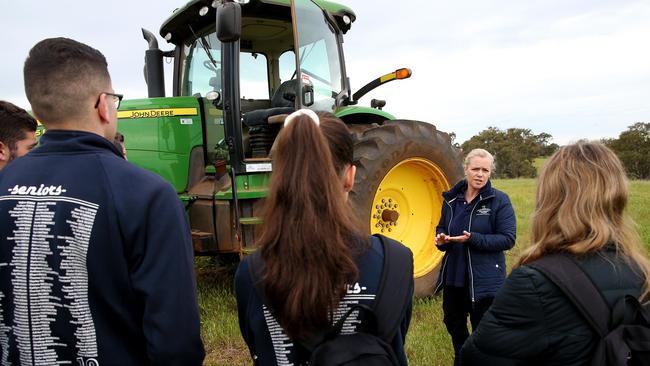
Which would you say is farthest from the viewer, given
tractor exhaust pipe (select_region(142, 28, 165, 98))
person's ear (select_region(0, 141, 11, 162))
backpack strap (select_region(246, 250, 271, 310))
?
tractor exhaust pipe (select_region(142, 28, 165, 98))

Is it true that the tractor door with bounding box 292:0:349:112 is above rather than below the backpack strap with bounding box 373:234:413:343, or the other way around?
above

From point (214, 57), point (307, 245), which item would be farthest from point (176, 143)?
point (307, 245)

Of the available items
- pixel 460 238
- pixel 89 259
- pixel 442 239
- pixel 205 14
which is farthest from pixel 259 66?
pixel 89 259

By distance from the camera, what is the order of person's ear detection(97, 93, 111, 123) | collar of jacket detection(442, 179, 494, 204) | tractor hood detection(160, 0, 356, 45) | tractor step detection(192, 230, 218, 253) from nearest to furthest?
person's ear detection(97, 93, 111, 123) → collar of jacket detection(442, 179, 494, 204) → tractor step detection(192, 230, 218, 253) → tractor hood detection(160, 0, 356, 45)

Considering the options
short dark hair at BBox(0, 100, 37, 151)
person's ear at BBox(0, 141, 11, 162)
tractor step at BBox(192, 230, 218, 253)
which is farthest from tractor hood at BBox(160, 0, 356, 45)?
person's ear at BBox(0, 141, 11, 162)

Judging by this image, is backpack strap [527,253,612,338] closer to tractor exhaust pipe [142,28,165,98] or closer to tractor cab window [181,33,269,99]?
tractor cab window [181,33,269,99]

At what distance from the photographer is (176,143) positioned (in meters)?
4.91

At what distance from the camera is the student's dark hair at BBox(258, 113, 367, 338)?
140 cm

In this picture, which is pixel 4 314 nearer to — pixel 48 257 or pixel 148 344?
pixel 48 257

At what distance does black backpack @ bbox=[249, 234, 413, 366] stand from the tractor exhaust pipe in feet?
14.2

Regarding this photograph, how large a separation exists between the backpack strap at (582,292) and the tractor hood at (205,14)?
3.84 m

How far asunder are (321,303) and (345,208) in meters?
0.27

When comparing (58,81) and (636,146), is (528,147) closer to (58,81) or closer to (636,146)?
(636,146)

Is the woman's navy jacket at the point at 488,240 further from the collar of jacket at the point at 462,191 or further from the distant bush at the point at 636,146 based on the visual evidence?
the distant bush at the point at 636,146
